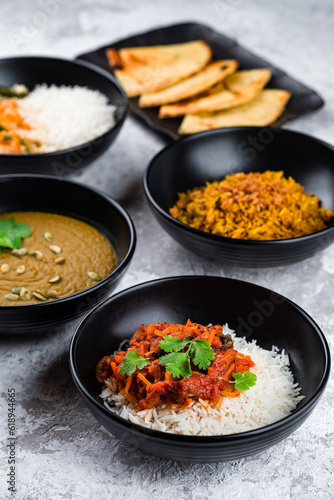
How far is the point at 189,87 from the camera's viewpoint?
15.3 feet

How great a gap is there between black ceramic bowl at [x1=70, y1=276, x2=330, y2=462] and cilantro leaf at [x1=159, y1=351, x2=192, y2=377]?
28cm

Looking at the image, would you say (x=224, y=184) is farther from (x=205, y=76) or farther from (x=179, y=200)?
(x=205, y=76)

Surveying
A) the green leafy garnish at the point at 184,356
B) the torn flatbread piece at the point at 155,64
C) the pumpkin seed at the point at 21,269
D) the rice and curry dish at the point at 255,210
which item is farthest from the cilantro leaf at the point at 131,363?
the torn flatbread piece at the point at 155,64

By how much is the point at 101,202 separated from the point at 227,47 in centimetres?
288

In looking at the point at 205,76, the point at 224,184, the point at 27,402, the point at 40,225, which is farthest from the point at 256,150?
the point at 27,402

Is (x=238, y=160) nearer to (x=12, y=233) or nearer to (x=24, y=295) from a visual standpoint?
(x=12, y=233)

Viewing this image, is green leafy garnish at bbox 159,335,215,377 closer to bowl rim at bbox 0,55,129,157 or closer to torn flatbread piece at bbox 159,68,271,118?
bowl rim at bbox 0,55,129,157

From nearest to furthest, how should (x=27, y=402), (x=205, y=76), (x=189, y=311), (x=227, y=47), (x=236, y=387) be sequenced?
(x=236, y=387) < (x=27, y=402) < (x=189, y=311) < (x=205, y=76) < (x=227, y=47)

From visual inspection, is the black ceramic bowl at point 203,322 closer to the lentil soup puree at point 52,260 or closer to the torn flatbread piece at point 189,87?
the lentil soup puree at point 52,260

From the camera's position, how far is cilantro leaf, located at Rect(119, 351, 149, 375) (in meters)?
2.33

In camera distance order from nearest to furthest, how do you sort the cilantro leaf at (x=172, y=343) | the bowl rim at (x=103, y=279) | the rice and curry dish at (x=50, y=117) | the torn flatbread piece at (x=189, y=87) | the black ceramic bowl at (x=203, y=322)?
1. the black ceramic bowl at (x=203, y=322)
2. the cilantro leaf at (x=172, y=343)
3. the bowl rim at (x=103, y=279)
4. the rice and curry dish at (x=50, y=117)
5. the torn flatbread piece at (x=189, y=87)

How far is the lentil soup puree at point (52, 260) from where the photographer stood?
2.88m

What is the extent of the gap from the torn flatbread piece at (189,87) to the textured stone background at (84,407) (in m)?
0.25

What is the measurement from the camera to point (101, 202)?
11.1 ft
